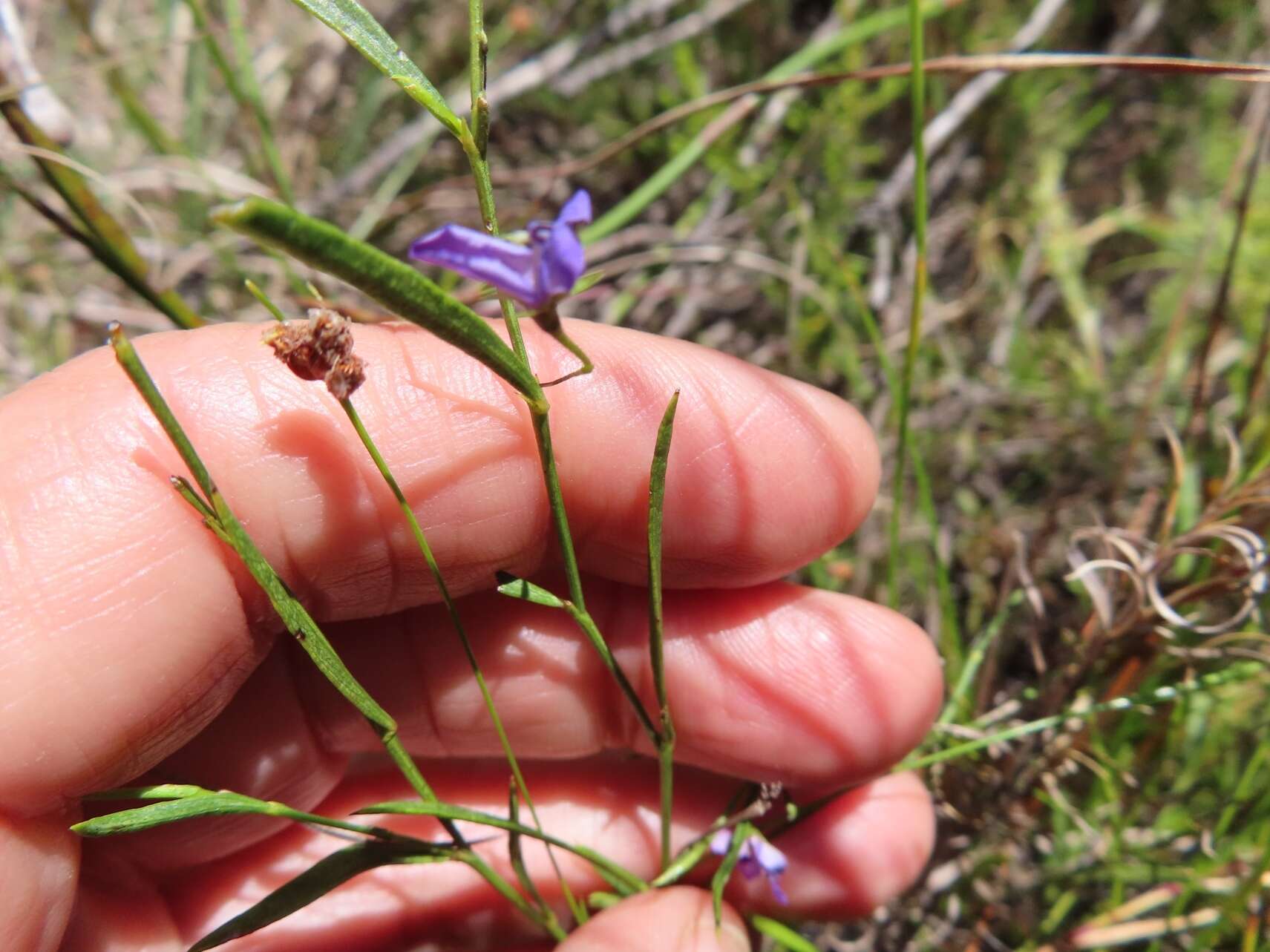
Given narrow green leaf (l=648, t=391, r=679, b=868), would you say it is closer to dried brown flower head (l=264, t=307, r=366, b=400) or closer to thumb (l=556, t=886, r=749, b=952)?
thumb (l=556, t=886, r=749, b=952)

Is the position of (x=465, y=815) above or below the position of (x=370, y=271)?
below

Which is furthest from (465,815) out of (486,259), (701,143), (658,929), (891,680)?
(701,143)

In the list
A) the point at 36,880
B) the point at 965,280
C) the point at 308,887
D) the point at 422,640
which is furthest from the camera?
the point at 965,280

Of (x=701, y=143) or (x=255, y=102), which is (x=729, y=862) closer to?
(x=701, y=143)

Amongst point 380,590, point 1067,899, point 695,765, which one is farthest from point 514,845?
point 1067,899

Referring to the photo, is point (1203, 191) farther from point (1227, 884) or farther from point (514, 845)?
point (514, 845)

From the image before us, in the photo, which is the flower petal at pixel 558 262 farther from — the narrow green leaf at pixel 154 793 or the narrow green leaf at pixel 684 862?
the narrow green leaf at pixel 684 862
